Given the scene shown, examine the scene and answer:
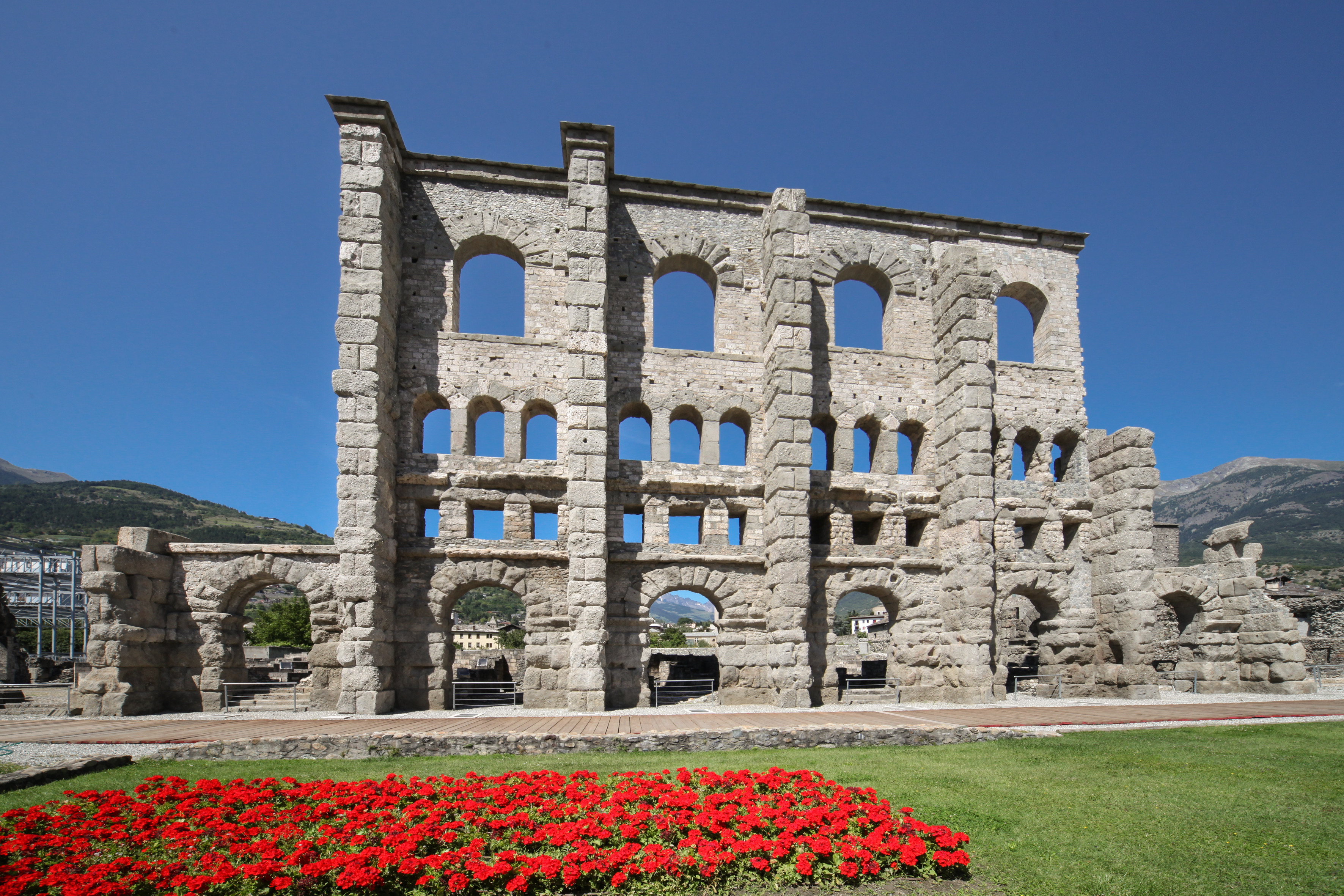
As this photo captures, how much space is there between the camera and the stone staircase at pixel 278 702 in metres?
15.4

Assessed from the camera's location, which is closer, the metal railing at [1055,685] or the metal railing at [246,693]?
the metal railing at [246,693]

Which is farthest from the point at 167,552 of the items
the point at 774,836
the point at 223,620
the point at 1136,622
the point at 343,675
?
the point at 1136,622

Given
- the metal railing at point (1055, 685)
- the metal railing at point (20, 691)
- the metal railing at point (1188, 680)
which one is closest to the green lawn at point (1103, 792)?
the metal railing at point (1055, 685)

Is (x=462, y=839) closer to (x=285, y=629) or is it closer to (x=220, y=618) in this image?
(x=220, y=618)

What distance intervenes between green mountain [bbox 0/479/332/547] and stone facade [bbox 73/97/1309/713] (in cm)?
7532

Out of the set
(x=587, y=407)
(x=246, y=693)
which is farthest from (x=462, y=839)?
(x=246, y=693)

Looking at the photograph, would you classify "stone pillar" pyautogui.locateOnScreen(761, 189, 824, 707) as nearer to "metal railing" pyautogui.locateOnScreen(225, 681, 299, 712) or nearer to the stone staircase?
the stone staircase

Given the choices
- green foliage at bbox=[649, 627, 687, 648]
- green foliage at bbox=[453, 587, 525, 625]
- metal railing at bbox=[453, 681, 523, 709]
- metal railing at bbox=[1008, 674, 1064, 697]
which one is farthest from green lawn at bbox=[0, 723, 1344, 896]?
green foliage at bbox=[453, 587, 525, 625]

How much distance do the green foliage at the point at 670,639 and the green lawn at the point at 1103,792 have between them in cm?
3351

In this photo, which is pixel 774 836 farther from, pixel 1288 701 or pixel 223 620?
pixel 1288 701

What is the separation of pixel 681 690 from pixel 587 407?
8.99 m

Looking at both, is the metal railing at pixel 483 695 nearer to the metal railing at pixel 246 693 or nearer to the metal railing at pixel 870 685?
the metal railing at pixel 246 693

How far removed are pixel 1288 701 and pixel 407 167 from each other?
24.7 m

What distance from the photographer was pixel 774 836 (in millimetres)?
6121
